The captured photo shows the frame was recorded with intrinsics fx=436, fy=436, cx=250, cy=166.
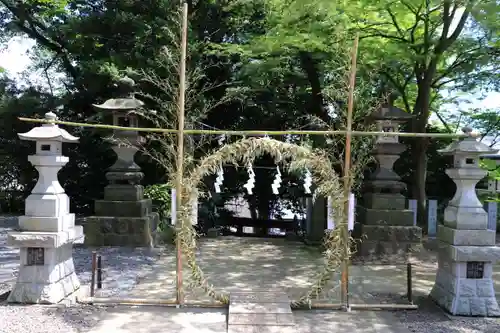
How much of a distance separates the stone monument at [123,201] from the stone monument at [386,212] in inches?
213

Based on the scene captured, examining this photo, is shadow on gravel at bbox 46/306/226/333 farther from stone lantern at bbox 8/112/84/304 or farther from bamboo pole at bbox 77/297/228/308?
stone lantern at bbox 8/112/84/304

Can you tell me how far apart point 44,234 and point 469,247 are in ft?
19.7

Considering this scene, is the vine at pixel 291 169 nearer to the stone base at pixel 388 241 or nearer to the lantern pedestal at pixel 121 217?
the stone base at pixel 388 241

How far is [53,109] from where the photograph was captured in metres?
15.2

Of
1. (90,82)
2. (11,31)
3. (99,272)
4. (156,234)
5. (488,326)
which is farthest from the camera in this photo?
(11,31)

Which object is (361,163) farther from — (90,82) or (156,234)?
(90,82)

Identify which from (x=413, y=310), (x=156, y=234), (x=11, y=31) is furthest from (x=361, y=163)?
(x=11, y=31)

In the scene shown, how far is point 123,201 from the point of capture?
11078 mm

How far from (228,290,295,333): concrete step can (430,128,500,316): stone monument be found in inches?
94.7

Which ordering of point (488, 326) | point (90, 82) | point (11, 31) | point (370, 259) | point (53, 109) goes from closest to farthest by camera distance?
point (488, 326) → point (370, 259) → point (90, 82) → point (53, 109) → point (11, 31)

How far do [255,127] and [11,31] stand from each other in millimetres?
11125

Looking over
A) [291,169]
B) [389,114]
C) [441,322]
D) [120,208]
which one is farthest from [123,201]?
[441,322]

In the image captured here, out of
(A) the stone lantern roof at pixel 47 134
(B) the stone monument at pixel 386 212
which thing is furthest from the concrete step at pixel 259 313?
(B) the stone monument at pixel 386 212

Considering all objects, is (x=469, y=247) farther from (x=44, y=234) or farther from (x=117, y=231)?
(x=117, y=231)
